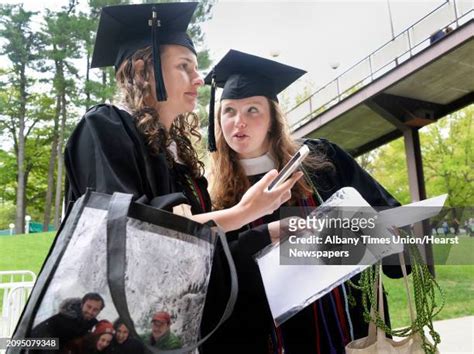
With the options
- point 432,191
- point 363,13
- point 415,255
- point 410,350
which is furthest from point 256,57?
point 432,191

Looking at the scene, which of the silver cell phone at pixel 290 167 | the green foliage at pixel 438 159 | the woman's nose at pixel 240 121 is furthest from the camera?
the green foliage at pixel 438 159

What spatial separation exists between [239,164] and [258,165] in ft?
0.19

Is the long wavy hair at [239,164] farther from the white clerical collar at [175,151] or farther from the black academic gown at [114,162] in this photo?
the black academic gown at [114,162]

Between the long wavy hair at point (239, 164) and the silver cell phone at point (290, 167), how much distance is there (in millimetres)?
273

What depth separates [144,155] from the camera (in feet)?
1.81

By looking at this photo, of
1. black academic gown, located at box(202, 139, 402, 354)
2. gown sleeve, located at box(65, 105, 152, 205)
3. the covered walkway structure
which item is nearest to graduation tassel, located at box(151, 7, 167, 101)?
gown sleeve, located at box(65, 105, 152, 205)

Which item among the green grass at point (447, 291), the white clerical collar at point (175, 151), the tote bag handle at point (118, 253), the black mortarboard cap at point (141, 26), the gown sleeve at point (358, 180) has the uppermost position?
the black mortarboard cap at point (141, 26)

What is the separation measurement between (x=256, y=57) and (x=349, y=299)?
721 millimetres

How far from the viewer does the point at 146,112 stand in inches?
24.9

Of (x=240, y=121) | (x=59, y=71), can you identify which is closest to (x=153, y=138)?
(x=240, y=121)

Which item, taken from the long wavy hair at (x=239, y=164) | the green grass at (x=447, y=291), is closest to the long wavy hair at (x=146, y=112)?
the long wavy hair at (x=239, y=164)

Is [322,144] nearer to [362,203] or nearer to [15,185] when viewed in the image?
[362,203]

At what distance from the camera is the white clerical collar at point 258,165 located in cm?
101

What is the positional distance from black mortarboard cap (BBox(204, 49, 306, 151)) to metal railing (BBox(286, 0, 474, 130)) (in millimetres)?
1431
